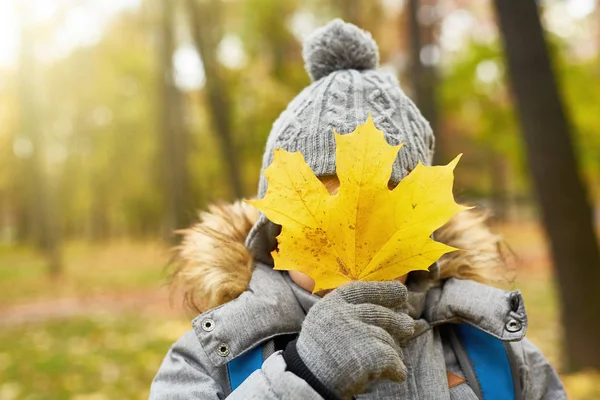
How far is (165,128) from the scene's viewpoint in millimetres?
11023

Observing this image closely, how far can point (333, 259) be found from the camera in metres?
1.21

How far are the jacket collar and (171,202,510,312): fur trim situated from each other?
0.22 feet

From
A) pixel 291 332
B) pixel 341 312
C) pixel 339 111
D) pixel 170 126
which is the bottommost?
pixel 291 332

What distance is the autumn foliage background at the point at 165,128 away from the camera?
5707mm

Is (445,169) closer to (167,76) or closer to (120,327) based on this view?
(120,327)

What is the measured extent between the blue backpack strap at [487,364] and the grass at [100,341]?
1175 mm

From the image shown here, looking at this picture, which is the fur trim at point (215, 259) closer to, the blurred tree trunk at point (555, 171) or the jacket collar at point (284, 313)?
the jacket collar at point (284, 313)

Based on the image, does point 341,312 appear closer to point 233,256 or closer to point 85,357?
point 233,256

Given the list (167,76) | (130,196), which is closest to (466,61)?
(167,76)

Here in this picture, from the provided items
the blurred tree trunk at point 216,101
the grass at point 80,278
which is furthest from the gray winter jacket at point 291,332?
the blurred tree trunk at point 216,101

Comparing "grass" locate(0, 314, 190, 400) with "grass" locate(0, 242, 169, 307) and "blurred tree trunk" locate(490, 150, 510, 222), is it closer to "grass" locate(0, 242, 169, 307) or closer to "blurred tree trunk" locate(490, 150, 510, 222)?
"grass" locate(0, 242, 169, 307)

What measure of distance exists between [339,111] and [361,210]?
40 centimetres

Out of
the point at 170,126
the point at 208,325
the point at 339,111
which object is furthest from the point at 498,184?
the point at 208,325

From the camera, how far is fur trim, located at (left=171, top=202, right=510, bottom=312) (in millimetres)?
1543
